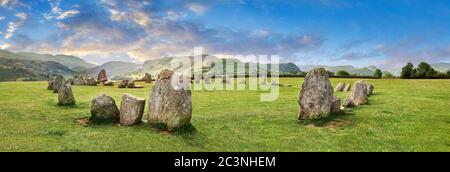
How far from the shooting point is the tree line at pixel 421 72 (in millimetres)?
81438

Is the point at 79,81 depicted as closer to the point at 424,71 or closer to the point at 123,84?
the point at 123,84

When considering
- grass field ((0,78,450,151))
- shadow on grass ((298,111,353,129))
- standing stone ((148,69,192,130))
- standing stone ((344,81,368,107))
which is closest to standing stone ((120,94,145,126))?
grass field ((0,78,450,151))

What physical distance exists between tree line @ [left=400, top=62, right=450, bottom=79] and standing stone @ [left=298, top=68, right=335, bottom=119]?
64907mm

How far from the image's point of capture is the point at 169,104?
874 inches

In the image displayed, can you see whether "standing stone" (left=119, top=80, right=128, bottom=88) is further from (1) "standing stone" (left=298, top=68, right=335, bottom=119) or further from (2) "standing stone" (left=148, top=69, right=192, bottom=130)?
(1) "standing stone" (left=298, top=68, right=335, bottom=119)

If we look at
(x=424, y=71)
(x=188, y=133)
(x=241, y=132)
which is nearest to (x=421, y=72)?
(x=424, y=71)

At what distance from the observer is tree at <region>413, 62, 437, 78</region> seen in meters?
82.0

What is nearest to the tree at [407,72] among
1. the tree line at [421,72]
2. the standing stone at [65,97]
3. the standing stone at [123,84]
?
the tree line at [421,72]

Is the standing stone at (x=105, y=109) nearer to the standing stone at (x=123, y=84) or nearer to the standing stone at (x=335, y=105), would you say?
the standing stone at (x=335, y=105)

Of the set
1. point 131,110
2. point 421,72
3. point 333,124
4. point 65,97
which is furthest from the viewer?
point 421,72

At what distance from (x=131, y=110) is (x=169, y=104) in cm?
288

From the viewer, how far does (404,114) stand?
29328mm

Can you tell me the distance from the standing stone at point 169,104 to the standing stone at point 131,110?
0.91 metres
